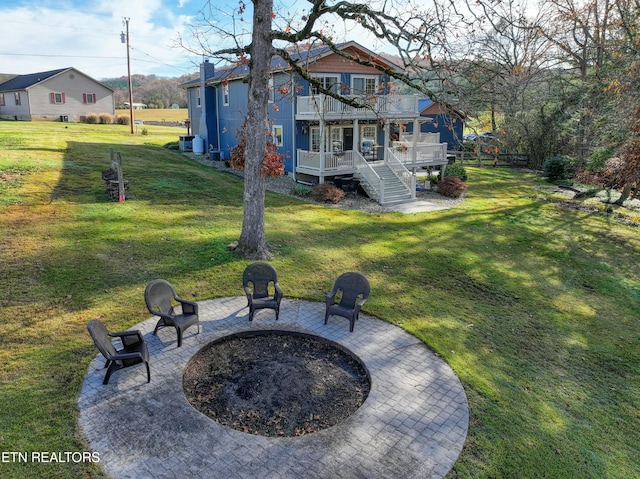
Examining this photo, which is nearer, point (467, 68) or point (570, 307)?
point (467, 68)

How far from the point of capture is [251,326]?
8.74m

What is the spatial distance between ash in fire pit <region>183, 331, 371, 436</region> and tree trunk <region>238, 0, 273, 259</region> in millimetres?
4097

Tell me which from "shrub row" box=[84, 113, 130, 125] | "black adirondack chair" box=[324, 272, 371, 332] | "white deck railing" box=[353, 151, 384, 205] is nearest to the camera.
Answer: "black adirondack chair" box=[324, 272, 371, 332]

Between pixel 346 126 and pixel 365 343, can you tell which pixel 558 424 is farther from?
pixel 346 126

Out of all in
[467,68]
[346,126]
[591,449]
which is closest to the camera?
[591,449]

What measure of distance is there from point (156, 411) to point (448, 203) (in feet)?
59.7

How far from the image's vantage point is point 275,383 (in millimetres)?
6973

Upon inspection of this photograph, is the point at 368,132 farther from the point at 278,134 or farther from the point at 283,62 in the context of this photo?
the point at 283,62

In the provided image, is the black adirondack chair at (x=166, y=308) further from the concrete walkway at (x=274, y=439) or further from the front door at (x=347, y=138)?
the front door at (x=347, y=138)

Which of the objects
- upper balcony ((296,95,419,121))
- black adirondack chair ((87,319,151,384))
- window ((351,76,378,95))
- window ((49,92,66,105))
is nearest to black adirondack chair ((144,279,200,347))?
black adirondack chair ((87,319,151,384))

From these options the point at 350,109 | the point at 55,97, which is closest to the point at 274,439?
the point at 350,109

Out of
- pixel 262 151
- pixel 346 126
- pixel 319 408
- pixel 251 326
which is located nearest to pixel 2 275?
pixel 251 326

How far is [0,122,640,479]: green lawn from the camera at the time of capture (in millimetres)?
6074

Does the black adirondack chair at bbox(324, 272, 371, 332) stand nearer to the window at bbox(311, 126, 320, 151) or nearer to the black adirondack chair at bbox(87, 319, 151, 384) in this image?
the black adirondack chair at bbox(87, 319, 151, 384)
